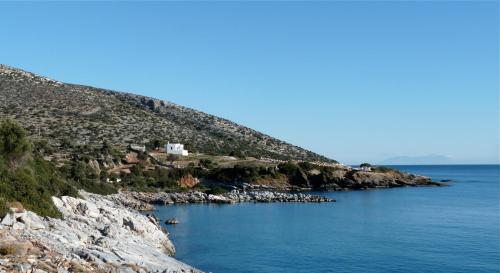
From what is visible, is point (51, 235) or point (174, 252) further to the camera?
point (174, 252)

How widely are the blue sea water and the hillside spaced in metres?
39.7

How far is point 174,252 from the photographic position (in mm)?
38562

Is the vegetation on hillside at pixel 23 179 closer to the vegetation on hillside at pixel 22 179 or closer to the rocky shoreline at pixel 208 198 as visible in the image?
the vegetation on hillside at pixel 22 179

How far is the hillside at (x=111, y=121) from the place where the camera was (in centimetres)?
10219

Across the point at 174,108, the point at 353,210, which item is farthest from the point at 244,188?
the point at 174,108

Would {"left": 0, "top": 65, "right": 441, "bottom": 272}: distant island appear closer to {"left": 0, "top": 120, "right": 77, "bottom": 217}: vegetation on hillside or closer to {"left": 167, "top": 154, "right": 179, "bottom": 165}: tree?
{"left": 0, "top": 120, "right": 77, "bottom": 217}: vegetation on hillside

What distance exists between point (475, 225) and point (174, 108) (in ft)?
347

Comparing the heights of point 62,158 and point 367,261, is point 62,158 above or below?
above

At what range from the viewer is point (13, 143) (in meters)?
38.6

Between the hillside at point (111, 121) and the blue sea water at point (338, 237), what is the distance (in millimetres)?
39667

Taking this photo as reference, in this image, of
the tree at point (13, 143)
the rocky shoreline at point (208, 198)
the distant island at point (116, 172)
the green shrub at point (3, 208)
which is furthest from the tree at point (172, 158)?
the green shrub at point (3, 208)

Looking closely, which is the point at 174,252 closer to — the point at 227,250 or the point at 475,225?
the point at 227,250

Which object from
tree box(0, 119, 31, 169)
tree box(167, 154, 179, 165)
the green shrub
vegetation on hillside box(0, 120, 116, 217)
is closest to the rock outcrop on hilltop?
the green shrub

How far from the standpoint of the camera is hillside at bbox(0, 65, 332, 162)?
102m
